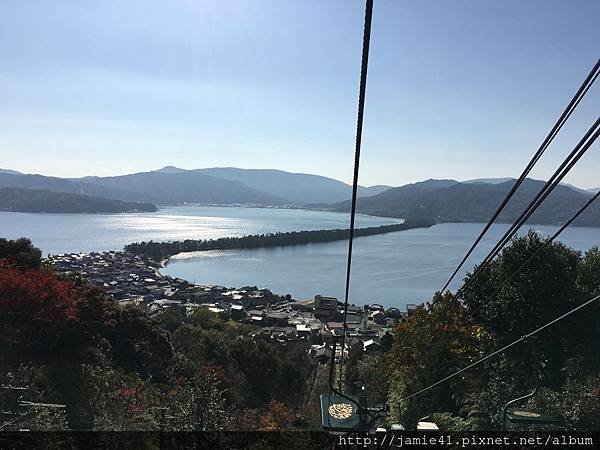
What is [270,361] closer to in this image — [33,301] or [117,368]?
[117,368]

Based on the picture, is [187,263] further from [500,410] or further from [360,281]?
[500,410]

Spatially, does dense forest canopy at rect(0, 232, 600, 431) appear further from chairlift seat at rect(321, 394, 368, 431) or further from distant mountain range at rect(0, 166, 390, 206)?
distant mountain range at rect(0, 166, 390, 206)

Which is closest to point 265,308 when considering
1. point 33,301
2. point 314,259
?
point 33,301

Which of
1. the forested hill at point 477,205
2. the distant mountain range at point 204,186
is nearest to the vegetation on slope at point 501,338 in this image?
the forested hill at point 477,205

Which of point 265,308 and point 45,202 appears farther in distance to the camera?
point 45,202

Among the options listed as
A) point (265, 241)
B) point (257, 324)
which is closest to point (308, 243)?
point (265, 241)

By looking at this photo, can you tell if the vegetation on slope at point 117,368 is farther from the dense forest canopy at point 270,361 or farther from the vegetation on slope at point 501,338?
the vegetation on slope at point 501,338
